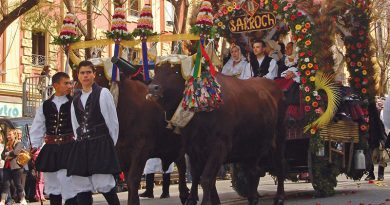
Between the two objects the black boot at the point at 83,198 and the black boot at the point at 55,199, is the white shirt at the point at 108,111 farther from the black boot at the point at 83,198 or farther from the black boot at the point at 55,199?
the black boot at the point at 55,199

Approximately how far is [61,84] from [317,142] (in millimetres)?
4324

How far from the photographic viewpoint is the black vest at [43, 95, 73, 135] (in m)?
8.83

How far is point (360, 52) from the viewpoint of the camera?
12867 millimetres

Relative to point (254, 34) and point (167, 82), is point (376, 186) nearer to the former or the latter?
point (254, 34)

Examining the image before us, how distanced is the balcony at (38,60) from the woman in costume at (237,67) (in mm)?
20685

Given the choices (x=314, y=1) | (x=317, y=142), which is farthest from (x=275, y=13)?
(x=317, y=142)

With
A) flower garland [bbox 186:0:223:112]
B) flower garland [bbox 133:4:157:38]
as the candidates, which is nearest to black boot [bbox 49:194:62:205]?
flower garland [bbox 186:0:223:112]

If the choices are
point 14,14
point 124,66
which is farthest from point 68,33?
point 14,14

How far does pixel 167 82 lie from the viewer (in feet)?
30.9

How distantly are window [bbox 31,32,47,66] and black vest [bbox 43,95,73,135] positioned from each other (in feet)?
77.0

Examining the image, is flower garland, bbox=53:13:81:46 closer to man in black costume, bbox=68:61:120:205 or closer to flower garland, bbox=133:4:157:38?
flower garland, bbox=133:4:157:38

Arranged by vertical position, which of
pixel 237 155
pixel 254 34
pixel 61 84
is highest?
pixel 254 34

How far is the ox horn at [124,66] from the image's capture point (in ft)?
32.9

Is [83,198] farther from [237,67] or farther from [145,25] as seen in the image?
[237,67]
